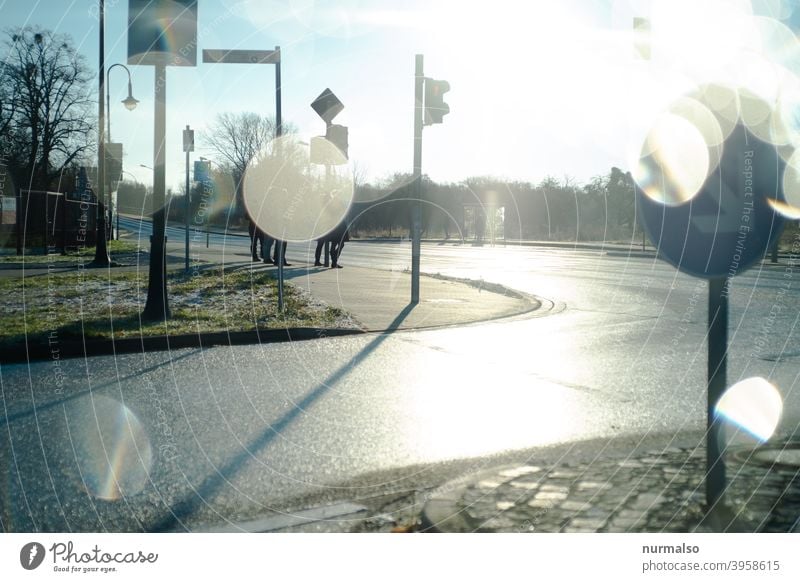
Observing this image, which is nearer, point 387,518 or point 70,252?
point 387,518

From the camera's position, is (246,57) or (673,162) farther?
(246,57)

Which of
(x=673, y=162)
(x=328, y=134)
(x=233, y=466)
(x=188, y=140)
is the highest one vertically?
(x=188, y=140)

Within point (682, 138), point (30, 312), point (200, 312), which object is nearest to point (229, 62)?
point (200, 312)

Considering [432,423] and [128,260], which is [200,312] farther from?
[128,260]

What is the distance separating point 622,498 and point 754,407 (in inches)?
121

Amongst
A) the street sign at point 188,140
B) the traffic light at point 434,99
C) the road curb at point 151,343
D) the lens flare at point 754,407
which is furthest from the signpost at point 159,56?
the lens flare at point 754,407

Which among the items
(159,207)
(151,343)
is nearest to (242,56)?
(159,207)

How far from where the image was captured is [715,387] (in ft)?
12.5

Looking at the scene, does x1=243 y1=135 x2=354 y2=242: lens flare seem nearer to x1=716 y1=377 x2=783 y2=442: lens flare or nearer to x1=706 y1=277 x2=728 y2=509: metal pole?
x1=716 y1=377 x2=783 y2=442: lens flare

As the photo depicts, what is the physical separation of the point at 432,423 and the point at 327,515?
187 centimetres

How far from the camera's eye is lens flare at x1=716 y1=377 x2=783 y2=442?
18.5 ft

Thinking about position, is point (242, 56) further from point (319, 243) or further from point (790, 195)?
point (319, 243)

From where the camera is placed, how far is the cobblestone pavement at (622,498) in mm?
3648

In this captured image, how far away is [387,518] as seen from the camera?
3936 millimetres
